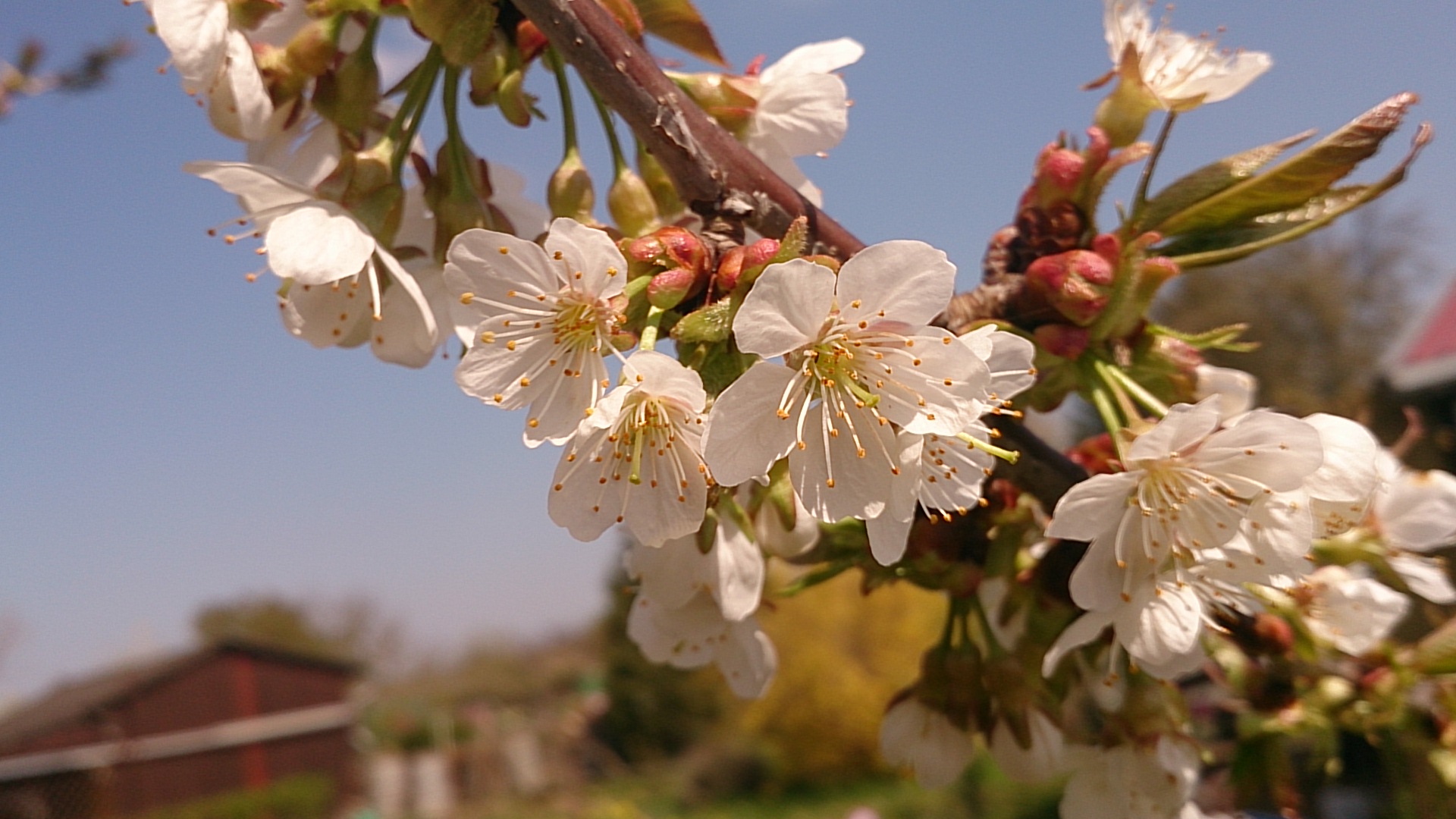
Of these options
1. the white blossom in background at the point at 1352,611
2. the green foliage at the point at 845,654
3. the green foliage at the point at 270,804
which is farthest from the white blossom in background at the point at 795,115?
the green foliage at the point at 270,804

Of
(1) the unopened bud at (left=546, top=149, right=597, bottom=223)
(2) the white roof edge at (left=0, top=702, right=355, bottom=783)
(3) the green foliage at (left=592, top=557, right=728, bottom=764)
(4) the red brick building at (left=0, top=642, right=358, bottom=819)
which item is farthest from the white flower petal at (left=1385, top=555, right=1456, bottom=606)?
(3) the green foliage at (left=592, top=557, right=728, bottom=764)

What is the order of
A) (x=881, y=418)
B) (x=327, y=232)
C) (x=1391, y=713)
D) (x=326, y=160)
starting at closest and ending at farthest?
(x=881, y=418)
(x=327, y=232)
(x=326, y=160)
(x=1391, y=713)

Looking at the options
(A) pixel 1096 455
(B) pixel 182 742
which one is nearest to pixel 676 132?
(A) pixel 1096 455

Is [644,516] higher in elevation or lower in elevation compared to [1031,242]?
lower

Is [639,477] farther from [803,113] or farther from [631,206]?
[803,113]

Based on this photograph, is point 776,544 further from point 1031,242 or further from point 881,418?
point 1031,242

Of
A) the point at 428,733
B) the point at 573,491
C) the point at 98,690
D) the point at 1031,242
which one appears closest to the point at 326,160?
the point at 573,491

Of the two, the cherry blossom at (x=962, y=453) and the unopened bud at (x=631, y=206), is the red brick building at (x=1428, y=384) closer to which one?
the cherry blossom at (x=962, y=453)
